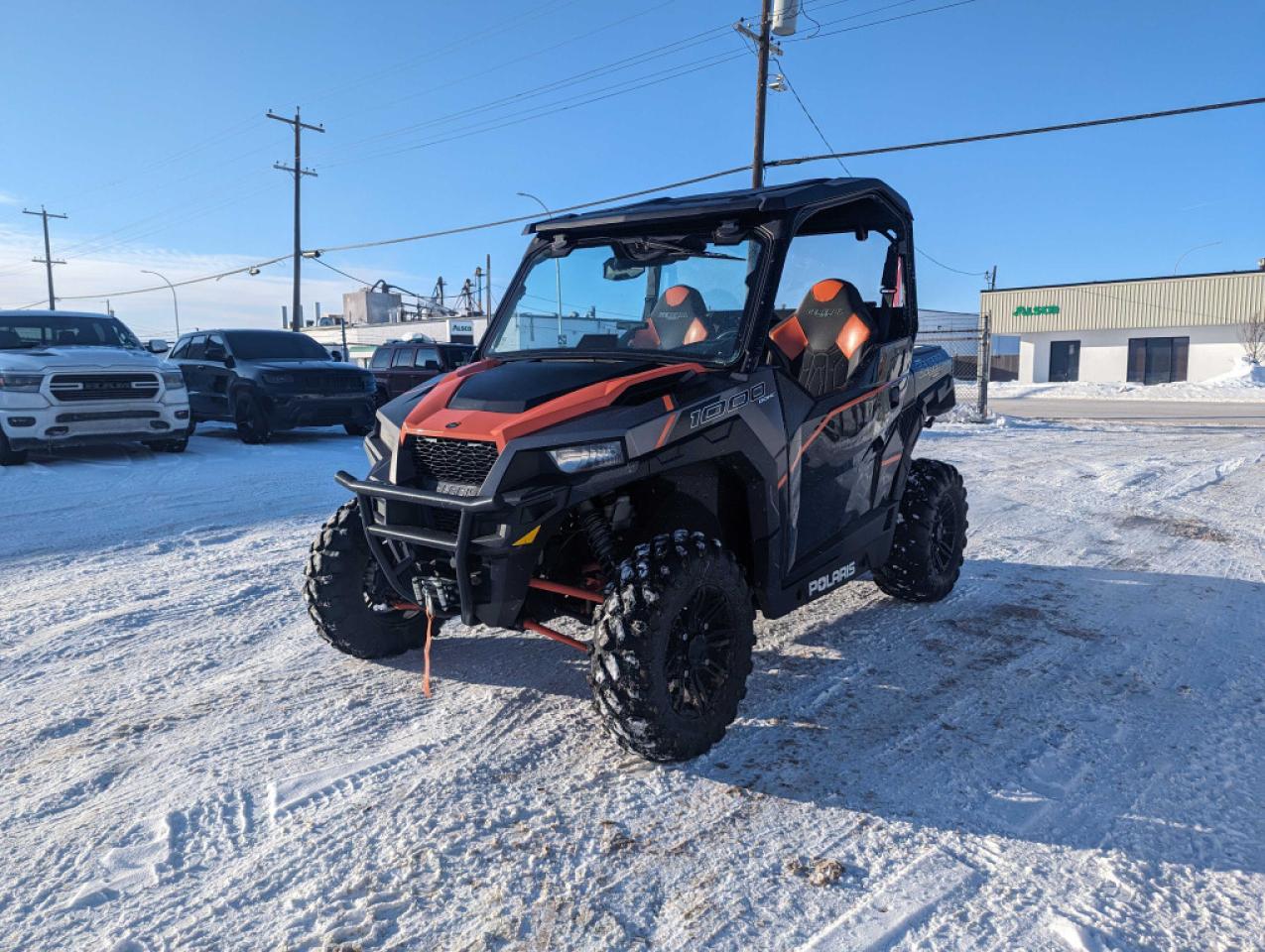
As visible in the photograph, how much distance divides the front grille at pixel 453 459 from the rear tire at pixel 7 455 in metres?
8.57

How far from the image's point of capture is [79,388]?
9875 mm

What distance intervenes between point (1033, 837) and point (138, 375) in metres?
10.5

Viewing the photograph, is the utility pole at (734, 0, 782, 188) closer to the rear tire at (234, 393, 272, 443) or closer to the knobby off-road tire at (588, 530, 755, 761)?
the rear tire at (234, 393, 272, 443)

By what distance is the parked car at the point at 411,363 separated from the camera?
18.2m

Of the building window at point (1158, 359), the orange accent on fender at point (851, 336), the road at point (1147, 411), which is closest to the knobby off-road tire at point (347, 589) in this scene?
the orange accent on fender at point (851, 336)

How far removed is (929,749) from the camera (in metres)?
3.32

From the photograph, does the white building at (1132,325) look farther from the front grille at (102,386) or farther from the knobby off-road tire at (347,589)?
the knobby off-road tire at (347,589)

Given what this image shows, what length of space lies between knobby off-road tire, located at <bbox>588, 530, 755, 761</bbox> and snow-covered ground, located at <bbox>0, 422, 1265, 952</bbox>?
6.7 inches

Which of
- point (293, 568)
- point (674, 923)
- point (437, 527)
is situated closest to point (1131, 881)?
point (674, 923)

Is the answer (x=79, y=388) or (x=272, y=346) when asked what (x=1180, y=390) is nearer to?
(x=272, y=346)

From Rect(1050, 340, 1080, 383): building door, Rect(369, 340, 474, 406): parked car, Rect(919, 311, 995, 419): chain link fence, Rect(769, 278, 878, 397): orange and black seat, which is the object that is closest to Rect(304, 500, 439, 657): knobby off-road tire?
Rect(769, 278, 878, 397): orange and black seat

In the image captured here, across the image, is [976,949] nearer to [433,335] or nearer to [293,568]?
[293,568]

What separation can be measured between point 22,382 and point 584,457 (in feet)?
30.0

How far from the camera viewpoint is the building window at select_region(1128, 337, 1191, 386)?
39656mm
